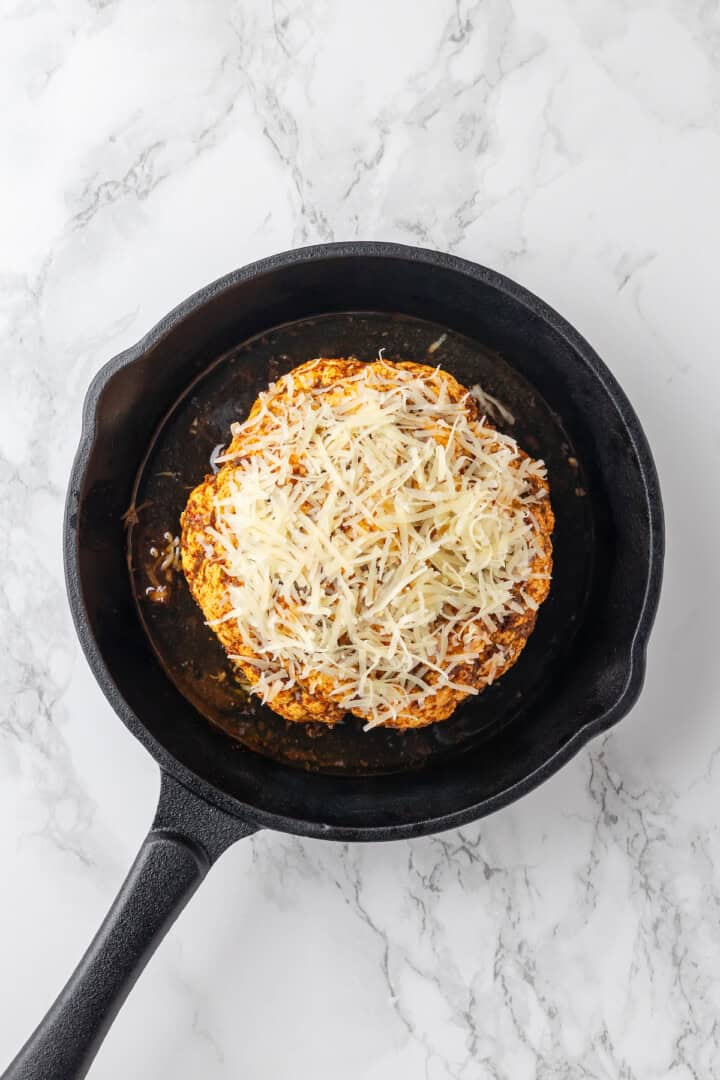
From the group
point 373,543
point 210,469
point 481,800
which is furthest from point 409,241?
point 481,800

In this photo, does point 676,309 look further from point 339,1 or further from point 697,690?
point 339,1

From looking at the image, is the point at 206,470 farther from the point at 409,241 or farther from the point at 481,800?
the point at 481,800

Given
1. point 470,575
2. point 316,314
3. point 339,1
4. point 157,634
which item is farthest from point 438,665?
point 339,1

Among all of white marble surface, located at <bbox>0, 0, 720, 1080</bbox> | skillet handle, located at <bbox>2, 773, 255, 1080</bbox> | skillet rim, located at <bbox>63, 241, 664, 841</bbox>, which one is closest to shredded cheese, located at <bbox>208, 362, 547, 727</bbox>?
skillet rim, located at <bbox>63, 241, 664, 841</bbox>

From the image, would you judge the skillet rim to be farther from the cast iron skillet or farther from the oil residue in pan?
the oil residue in pan

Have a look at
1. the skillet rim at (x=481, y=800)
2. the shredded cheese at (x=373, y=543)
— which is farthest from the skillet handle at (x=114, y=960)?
the shredded cheese at (x=373, y=543)
